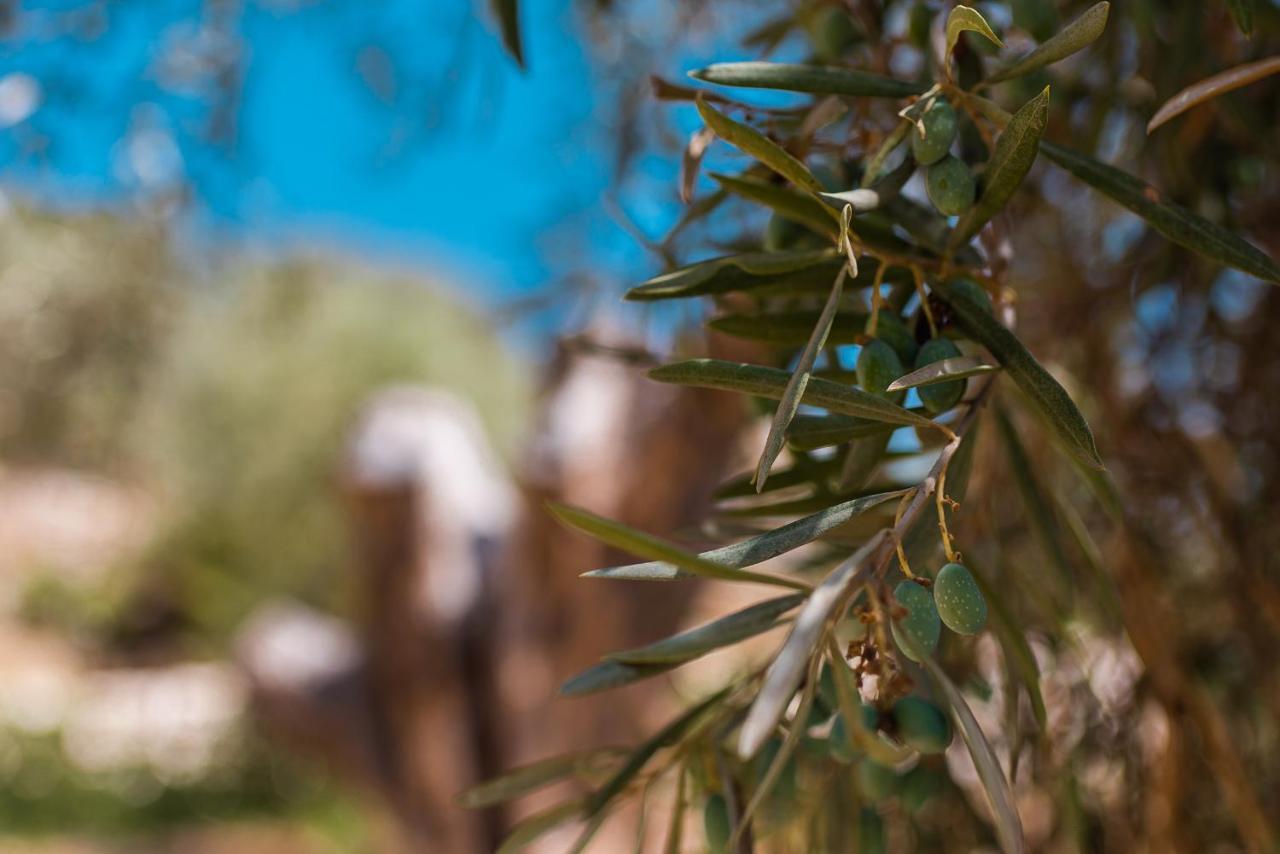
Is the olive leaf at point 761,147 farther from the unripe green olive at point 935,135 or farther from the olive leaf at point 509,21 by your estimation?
the olive leaf at point 509,21

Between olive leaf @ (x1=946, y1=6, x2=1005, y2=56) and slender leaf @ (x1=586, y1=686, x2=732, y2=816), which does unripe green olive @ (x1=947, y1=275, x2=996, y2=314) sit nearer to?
olive leaf @ (x1=946, y1=6, x2=1005, y2=56)

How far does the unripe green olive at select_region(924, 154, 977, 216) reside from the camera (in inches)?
17.3

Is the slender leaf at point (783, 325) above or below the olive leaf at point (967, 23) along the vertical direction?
below

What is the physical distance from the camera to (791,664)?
1.07 ft

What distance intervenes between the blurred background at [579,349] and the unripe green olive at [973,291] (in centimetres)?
15

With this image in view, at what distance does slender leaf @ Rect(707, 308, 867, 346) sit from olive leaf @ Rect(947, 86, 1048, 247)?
7 centimetres

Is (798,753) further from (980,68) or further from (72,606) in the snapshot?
(72,606)

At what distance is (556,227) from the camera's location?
7.13 feet

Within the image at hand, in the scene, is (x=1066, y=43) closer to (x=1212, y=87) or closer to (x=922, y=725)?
(x=1212, y=87)

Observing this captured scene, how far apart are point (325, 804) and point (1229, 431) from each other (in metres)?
8.04

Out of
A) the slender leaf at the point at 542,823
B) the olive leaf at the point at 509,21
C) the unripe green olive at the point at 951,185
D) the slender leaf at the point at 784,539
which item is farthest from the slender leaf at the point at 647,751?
the olive leaf at the point at 509,21

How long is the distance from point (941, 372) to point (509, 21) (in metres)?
0.33

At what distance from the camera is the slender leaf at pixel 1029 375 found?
404mm

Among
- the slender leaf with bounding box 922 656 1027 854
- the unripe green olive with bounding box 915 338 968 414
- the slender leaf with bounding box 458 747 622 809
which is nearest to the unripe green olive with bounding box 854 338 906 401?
the unripe green olive with bounding box 915 338 968 414
